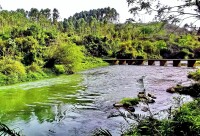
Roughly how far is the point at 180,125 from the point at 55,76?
3773 cm

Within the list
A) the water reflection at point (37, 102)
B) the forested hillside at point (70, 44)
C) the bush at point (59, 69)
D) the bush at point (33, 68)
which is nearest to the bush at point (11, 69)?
the forested hillside at point (70, 44)

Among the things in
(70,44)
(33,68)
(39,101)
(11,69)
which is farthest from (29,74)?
(39,101)

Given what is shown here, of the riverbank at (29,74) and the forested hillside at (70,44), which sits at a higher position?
the forested hillside at (70,44)

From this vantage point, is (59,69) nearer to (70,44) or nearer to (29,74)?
(70,44)

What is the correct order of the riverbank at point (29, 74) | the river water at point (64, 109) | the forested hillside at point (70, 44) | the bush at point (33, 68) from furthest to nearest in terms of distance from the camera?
the bush at point (33, 68), the forested hillside at point (70, 44), the riverbank at point (29, 74), the river water at point (64, 109)

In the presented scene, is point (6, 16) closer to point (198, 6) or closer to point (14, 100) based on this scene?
point (14, 100)

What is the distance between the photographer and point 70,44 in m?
49.9

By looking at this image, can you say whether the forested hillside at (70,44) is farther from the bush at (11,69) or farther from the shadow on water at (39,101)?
the shadow on water at (39,101)

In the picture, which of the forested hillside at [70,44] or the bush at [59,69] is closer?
the forested hillside at [70,44]

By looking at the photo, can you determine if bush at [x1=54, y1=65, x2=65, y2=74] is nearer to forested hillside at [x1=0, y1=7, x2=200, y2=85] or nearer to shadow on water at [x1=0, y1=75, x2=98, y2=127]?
forested hillside at [x1=0, y1=7, x2=200, y2=85]

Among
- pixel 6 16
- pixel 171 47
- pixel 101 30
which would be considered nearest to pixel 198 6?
pixel 171 47

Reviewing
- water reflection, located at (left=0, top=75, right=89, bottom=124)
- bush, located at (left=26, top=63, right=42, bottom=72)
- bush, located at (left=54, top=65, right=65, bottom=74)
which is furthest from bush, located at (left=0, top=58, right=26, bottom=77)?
bush, located at (left=54, top=65, right=65, bottom=74)

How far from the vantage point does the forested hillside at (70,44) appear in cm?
3756

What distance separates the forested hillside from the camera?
37.6m
